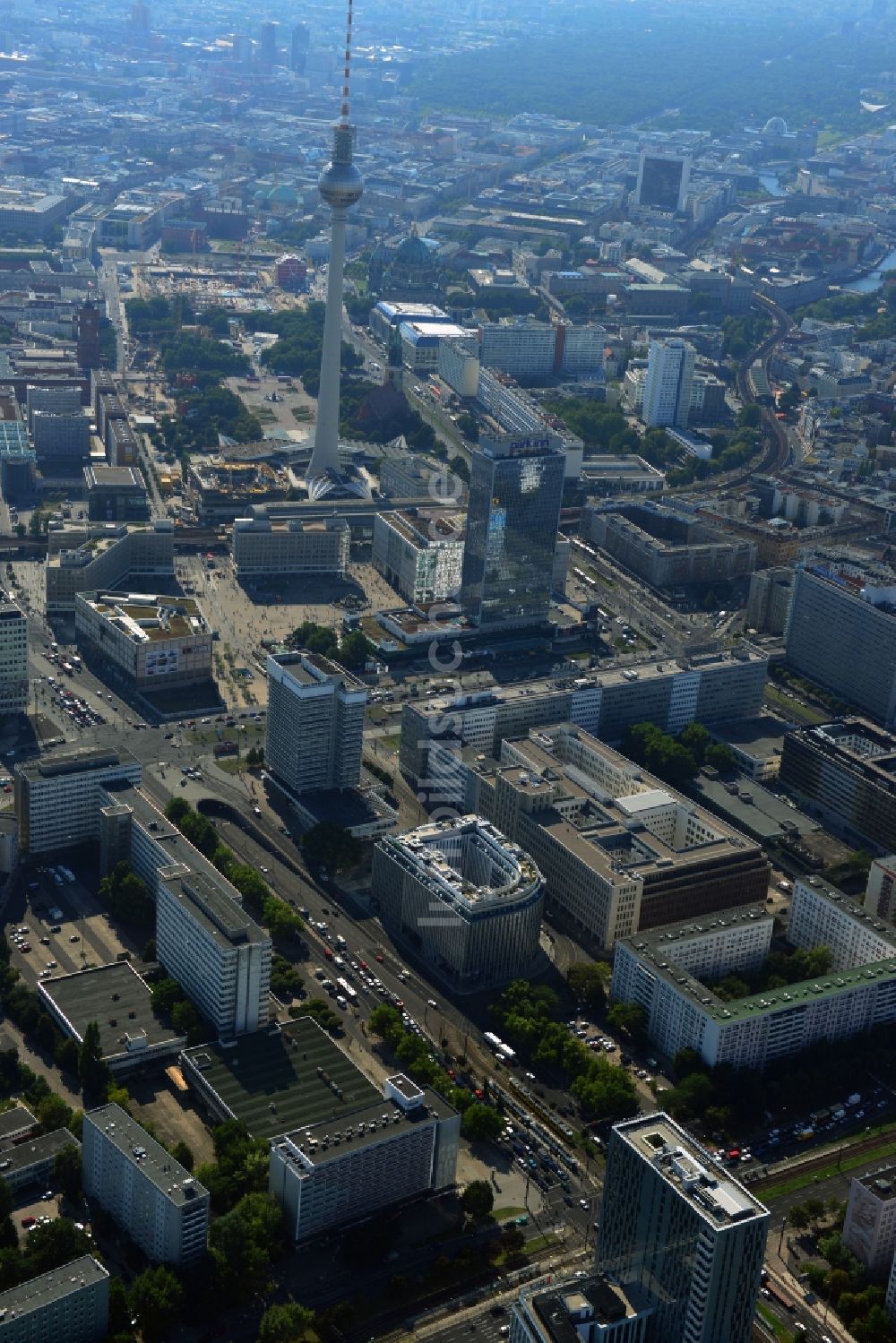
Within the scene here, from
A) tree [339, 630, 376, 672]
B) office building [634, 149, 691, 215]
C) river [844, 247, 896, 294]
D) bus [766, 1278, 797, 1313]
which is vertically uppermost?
office building [634, 149, 691, 215]

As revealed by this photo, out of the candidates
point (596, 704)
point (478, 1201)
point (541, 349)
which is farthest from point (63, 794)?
point (541, 349)

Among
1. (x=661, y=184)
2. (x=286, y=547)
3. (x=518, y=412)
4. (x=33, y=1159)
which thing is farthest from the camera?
(x=661, y=184)

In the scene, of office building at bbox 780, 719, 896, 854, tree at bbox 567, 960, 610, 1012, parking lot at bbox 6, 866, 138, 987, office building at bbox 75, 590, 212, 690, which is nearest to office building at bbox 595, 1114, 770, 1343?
tree at bbox 567, 960, 610, 1012

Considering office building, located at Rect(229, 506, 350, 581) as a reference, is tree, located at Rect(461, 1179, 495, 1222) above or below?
below

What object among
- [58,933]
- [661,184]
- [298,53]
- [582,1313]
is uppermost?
[298,53]

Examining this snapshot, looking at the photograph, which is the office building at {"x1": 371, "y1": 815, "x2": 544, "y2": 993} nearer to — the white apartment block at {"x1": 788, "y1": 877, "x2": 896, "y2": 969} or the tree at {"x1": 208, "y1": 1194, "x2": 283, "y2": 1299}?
the white apartment block at {"x1": 788, "y1": 877, "x2": 896, "y2": 969}

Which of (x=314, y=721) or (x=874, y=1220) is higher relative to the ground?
(x=314, y=721)

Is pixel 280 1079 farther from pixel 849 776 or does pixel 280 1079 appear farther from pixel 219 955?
pixel 849 776
